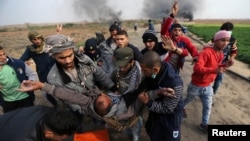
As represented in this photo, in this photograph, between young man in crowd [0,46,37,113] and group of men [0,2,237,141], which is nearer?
group of men [0,2,237,141]

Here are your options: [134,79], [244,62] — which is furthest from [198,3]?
[134,79]

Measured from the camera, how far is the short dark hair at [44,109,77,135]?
2.01m

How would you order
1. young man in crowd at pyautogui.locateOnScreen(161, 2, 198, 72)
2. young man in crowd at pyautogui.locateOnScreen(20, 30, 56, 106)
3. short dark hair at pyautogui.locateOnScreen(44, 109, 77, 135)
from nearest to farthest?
short dark hair at pyautogui.locateOnScreen(44, 109, 77, 135), young man in crowd at pyautogui.locateOnScreen(161, 2, 198, 72), young man in crowd at pyautogui.locateOnScreen(20, 30, 56, 106)

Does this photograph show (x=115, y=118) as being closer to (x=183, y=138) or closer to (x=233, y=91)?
(x=183, y=138)

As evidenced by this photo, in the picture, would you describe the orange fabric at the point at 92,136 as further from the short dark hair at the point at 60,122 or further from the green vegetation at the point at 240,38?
the green vegetation at the point at 240,38

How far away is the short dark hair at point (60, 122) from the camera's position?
2.01 metres

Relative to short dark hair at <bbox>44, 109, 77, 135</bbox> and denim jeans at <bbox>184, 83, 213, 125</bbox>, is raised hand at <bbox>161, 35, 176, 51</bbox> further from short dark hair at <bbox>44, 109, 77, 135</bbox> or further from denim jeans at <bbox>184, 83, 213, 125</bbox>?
short dark hair at <bbox>44, 109, 77, 135</bbox>

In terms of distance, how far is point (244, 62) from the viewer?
36.8ft

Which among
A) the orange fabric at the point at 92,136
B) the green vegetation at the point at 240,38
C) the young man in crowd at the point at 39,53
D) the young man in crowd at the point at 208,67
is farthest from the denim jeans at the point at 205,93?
the green vegetation at the point at 240,38

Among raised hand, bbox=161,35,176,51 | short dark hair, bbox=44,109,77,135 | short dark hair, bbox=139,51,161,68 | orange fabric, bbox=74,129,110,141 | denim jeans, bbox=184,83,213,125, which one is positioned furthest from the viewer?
denim jeans, bbox=184,83,213,125

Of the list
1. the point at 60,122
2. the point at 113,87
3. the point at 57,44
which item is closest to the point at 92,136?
the point at 60,122

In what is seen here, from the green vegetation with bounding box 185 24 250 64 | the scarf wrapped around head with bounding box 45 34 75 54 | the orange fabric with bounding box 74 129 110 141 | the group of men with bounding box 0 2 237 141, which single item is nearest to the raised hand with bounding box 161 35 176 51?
the group of men with bounding box 0 2 237 141

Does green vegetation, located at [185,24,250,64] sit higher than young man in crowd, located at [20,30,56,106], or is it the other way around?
young man in crowd, located at [20,30,56,106]

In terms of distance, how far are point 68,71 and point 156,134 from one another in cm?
144
